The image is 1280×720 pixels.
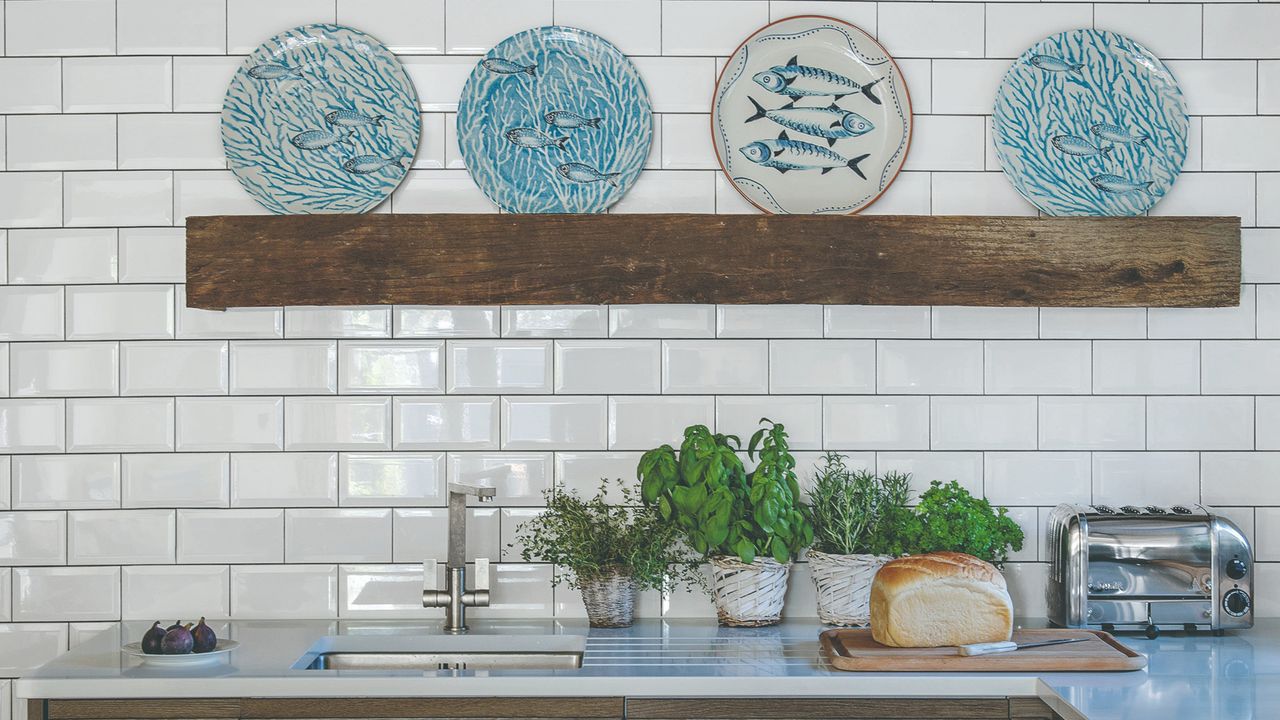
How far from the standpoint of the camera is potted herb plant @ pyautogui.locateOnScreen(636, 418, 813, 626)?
83.9 inches

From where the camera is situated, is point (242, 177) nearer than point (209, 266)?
No

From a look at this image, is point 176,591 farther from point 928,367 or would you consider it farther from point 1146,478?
point 1146,478

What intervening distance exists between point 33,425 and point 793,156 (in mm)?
1664

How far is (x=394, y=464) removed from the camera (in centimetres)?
234

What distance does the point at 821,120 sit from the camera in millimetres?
2342

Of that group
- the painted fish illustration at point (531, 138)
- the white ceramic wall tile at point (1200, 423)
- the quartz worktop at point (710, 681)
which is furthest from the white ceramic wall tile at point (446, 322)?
the white ceramic wall tile at point (1200, 423)

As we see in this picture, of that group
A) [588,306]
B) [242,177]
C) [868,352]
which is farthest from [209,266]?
[868,352]

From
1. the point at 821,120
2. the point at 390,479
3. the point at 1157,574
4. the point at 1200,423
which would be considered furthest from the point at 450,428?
the point at 1200,423

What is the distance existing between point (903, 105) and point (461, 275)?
98 cm

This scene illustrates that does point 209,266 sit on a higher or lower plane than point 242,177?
lower

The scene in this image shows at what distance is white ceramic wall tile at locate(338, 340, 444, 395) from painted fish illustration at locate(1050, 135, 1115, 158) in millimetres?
1341

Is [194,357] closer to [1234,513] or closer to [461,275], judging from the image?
[461,275]

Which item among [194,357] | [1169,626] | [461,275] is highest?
[461,275]

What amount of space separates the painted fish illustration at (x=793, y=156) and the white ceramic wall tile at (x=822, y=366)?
356 millimetres
